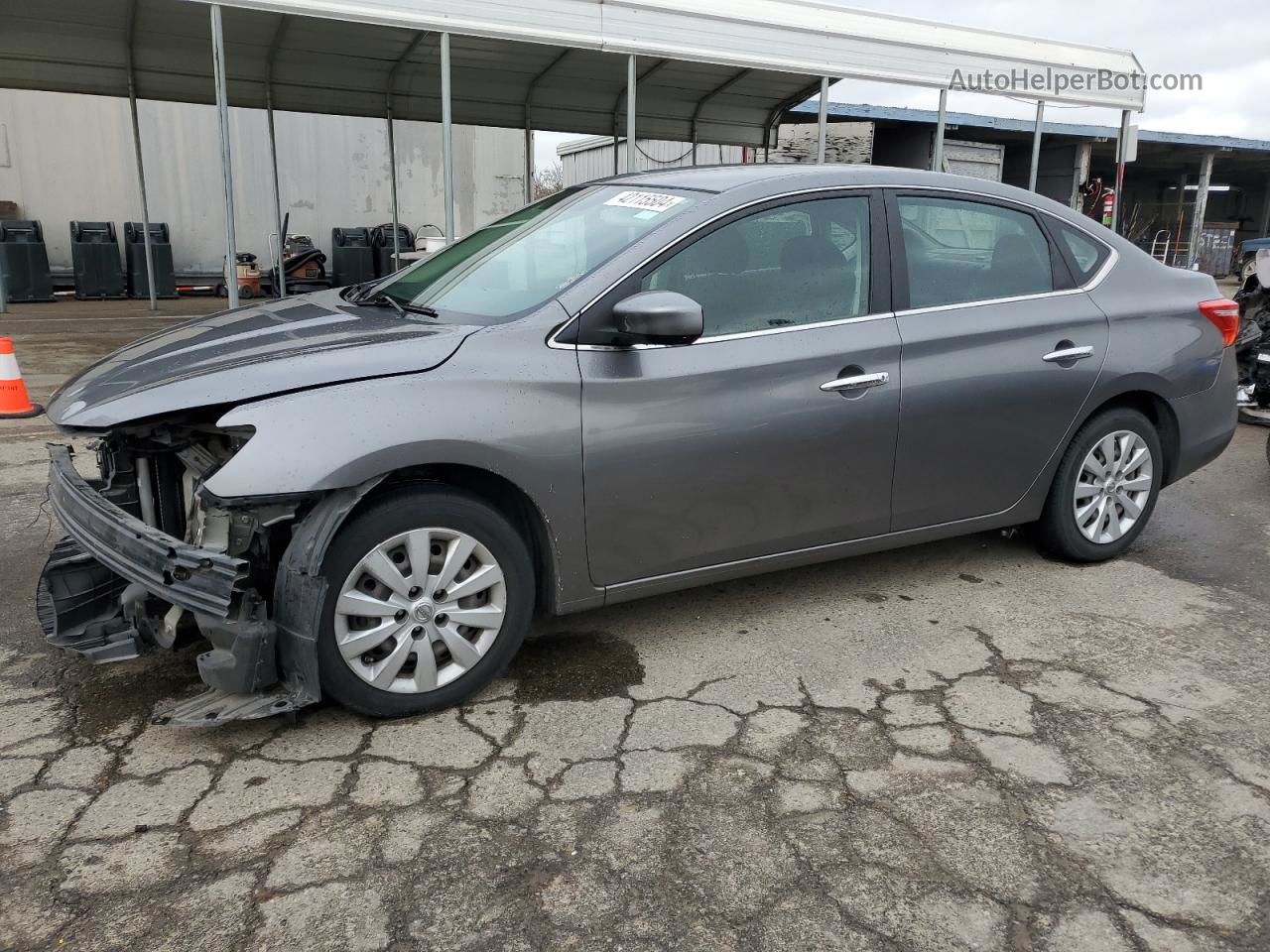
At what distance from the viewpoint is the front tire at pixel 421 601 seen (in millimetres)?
2857

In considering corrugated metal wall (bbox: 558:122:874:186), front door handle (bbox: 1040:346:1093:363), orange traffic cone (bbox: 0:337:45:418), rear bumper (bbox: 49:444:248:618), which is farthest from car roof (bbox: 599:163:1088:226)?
corrugated metal wall (bbox: 558:122:874:186)

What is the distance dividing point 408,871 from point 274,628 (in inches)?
32.2

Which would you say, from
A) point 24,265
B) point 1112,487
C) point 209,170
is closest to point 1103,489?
point 1112,487

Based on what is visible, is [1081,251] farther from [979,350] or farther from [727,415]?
[727,415]

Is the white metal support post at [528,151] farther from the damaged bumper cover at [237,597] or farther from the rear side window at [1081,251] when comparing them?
the damaged bumper cover at [237,597]

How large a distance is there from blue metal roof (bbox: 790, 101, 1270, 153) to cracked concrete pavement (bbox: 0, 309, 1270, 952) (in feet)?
48.9

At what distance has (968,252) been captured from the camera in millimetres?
4016

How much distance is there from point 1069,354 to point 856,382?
1.13 meters

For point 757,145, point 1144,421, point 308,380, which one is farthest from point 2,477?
point 757,145

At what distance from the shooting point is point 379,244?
1892 centimetres

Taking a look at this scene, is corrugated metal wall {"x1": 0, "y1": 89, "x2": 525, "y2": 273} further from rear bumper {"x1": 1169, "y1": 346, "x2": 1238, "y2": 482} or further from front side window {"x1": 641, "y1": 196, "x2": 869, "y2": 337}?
rear bumper {"x1": 1169, "y1": 346, "x2": 1238, "y2": 482}

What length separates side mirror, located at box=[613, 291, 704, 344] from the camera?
3.06m

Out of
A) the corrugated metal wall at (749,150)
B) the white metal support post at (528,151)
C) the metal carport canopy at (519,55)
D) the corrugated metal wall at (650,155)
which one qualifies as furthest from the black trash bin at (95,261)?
the corrugated metal wall at (749,150)

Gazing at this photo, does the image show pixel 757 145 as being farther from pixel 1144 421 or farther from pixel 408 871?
pixel 408 871
